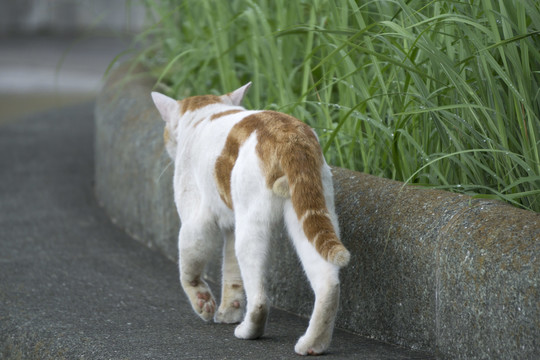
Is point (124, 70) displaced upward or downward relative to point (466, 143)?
downward

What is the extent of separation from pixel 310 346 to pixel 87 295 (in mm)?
1436

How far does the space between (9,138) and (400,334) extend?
17.4 ft

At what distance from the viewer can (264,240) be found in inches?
107

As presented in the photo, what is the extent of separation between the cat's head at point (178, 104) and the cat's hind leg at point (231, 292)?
53cm

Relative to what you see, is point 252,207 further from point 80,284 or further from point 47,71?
point 47,71

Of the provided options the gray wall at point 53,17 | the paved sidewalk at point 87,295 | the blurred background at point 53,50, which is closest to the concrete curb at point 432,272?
the paved sidewalk at point 87,295

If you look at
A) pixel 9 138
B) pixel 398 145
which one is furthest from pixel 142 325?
pixel 9 138

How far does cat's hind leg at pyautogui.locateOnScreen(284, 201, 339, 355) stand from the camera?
253 cm

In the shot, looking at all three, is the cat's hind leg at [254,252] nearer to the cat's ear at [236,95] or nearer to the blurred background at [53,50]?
the cat's ear at [236,95]

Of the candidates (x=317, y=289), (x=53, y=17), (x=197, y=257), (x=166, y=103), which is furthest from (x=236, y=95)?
(x=53, y=17)

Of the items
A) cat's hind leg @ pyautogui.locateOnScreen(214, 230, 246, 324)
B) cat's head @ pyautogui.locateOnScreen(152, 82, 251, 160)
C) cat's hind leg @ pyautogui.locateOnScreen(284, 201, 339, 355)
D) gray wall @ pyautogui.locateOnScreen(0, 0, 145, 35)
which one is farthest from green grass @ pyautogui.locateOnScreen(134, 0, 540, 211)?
gray wall @ pyautogui.locateOnScreen(0, 0, 145, 35)

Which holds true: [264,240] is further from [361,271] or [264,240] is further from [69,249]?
[69,249]

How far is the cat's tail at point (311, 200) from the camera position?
8.26ft

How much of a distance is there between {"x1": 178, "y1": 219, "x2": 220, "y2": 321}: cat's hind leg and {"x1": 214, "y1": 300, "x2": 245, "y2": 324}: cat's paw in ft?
0.11
